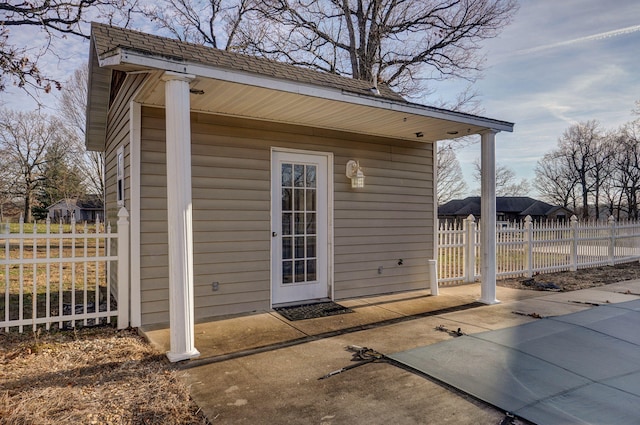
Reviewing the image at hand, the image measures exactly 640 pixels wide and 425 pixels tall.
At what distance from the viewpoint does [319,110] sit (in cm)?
445

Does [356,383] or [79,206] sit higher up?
[79,206]

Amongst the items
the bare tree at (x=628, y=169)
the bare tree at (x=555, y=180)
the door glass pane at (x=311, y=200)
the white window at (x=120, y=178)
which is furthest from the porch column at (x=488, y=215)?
the bare tree at (x=555, y=180)

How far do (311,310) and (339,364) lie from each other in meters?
1.72

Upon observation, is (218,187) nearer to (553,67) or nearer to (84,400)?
(84,400)

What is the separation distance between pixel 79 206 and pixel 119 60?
3612cm

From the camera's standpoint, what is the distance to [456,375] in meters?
2.87

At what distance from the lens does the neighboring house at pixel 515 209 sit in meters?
32.6

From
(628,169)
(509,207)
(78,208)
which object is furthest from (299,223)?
(628,169)

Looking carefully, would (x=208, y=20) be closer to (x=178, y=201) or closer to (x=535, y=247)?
(x=178, y=201)

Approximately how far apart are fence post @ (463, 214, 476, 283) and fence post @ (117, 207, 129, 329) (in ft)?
18.1

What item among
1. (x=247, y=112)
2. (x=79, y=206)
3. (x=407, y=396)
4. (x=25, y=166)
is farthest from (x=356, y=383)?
(x=79, y=206)

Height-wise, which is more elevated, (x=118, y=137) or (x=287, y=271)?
(x=118, y=137)

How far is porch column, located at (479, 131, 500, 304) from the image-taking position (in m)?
5.28

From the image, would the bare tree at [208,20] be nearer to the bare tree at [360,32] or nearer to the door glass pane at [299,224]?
the bare tree at [360,32]
